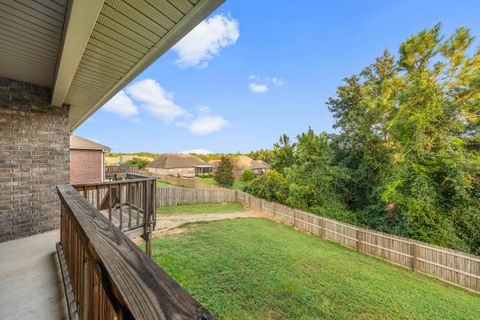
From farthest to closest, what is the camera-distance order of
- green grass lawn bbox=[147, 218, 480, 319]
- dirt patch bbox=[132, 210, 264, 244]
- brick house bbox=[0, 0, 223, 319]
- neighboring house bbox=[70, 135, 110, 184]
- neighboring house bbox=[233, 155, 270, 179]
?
neighboring house bbox=[233, 155, 270, 179], neighboring house bbox=[70, 135, 110, 184], dirt patch bbox=[132, 210, 264, 244], green grass lawn bbox=[147, 218, 480, 319], brick house bbox=[0, 0, 223, 319]

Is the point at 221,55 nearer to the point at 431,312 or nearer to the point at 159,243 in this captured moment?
the point at 159,243

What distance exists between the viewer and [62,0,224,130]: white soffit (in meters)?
2.01

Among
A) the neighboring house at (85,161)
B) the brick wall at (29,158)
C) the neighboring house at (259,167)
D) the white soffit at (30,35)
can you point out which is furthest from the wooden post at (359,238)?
the neighboring house at (259,167)

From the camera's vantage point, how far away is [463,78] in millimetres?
9438

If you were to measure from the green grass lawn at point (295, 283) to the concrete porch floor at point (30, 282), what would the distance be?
2158 mm

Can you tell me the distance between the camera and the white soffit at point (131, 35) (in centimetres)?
201

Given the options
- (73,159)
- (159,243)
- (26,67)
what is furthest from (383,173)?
(73,159)

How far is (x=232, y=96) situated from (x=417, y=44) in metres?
18.9

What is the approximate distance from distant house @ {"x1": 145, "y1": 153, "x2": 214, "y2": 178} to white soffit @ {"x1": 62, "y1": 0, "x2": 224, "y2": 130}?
85.0ft

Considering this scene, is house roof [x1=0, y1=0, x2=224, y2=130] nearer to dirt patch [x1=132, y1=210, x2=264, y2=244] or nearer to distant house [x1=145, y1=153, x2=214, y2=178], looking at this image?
dirt patch [x1=132, y1=210, x2=264, y2=244]

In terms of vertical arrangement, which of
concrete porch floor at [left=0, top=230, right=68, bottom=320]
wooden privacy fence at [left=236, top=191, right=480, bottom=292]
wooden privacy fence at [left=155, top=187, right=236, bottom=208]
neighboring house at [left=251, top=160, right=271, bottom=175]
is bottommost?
wooden privacy fence at [left=236, top=191, right=480, bottom=292]

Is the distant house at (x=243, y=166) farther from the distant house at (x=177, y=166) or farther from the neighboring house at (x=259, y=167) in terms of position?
the distant house at (x=177, y=166)

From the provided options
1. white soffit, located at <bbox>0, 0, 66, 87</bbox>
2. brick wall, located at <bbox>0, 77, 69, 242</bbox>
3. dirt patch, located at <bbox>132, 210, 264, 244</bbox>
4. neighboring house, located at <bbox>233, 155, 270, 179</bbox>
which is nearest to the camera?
white soffit, located at <bbox>0, 0, 66, 87</bbox>

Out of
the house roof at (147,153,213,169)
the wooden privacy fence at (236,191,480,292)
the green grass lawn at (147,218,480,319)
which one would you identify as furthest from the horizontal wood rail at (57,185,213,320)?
the house roof at (147,153,213,169)
